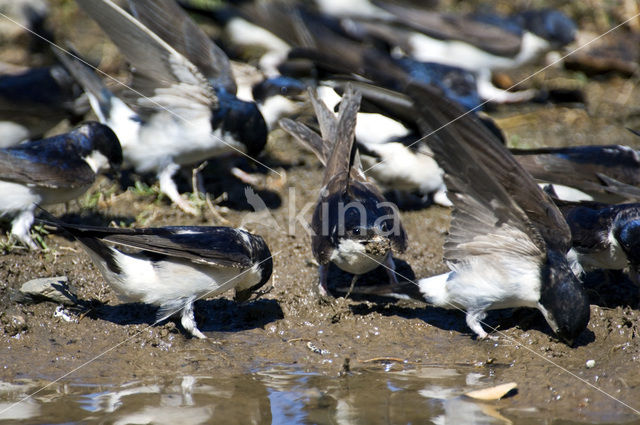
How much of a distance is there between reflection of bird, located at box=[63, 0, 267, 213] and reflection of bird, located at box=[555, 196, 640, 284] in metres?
2.46

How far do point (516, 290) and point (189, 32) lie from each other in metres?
3.48

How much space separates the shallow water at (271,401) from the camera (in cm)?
349

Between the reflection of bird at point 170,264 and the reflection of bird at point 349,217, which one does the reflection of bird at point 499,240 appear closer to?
the reflection of bird at point 349,217

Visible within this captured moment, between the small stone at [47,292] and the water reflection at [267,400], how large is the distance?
0.68 metres

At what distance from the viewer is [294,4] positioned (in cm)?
Result: 887

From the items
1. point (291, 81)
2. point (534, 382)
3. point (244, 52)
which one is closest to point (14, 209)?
point (291, 81)

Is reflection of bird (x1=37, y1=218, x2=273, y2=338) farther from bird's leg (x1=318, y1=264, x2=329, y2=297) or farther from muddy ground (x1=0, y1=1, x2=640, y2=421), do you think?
bird's leg (x1=318, y1=264, x2=329, y2=297)

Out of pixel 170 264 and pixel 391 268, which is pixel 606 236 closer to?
pixel 391 268

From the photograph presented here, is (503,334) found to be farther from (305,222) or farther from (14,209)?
(14,209)

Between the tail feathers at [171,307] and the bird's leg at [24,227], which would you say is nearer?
the tail feathers at [171,307]

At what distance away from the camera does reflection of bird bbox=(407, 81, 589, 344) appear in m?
3.71

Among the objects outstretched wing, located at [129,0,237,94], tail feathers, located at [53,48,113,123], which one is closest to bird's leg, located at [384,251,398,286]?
outstretched wing, located at [129,0,237,94]

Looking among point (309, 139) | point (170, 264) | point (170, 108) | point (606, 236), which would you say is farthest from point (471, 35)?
point (170, 264)

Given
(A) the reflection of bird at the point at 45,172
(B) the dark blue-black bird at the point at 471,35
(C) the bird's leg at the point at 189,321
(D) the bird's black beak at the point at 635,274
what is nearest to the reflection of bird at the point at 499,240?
(D) the bird's black beak at the point at 635,274
